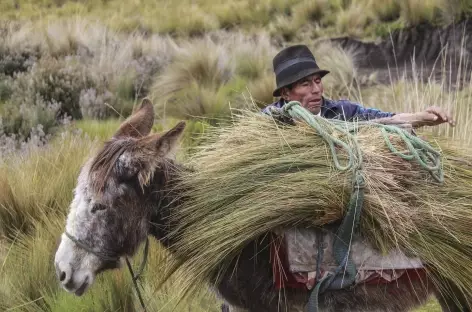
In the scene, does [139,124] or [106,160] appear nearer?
[106,160]

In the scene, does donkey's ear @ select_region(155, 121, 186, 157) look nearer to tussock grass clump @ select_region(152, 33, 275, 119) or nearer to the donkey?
the donkey

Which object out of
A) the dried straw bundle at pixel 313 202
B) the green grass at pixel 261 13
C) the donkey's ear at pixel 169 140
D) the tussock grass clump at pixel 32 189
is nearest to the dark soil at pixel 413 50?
the green grass at pixel 261 13

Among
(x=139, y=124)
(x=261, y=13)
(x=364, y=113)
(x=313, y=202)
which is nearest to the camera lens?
(x=313, y=202)

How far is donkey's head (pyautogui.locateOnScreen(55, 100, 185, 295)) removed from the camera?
7.89 ft

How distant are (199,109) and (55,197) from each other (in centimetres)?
297

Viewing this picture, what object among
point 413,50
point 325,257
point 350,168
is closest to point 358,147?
point 350,168

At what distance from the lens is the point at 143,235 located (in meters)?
2.59

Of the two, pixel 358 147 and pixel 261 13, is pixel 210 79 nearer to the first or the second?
pixel 358 147

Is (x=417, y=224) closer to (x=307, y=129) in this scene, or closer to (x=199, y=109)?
(x=307, y=129)

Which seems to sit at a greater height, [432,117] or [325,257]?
[432,117]

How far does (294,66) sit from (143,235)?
1579 mm

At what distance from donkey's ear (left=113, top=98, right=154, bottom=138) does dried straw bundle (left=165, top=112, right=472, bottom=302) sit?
16.0 inches

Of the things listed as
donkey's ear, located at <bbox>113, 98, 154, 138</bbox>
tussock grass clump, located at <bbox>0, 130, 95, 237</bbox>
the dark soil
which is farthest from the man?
the dark soil

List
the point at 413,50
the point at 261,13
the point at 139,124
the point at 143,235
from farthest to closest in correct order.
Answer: the point at 261,13
the point at 413,50
the point at 139,124
the point at 143,235
